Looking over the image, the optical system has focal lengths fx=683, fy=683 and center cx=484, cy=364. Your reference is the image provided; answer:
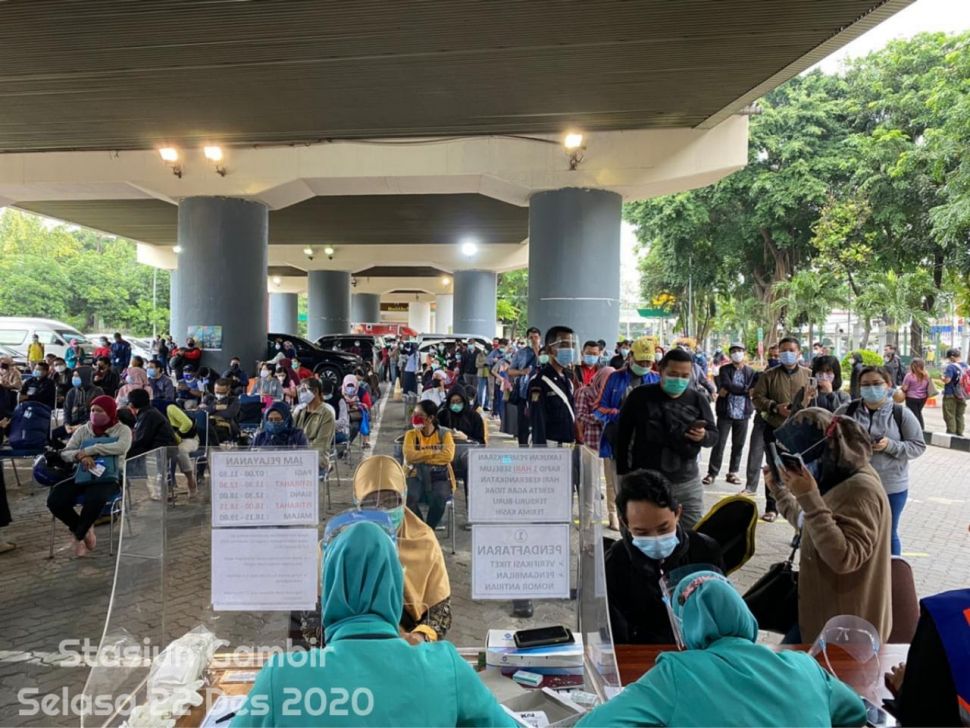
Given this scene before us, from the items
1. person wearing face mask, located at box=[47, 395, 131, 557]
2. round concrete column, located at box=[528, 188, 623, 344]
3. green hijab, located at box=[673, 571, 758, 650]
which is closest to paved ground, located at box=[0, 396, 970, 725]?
person wearing face mask, located at box=[47, 395, 131, 557]

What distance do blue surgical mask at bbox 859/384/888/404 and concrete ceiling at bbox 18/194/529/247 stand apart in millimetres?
12341

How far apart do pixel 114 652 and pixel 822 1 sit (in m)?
7.35

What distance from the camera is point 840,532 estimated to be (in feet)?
8.40

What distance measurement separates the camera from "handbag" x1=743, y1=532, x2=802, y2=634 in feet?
9.92

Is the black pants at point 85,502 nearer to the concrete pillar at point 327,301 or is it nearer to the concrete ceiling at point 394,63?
the concrete ceiling at point 394,63

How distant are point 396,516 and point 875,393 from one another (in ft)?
13.3

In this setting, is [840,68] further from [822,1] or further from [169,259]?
[169,259]

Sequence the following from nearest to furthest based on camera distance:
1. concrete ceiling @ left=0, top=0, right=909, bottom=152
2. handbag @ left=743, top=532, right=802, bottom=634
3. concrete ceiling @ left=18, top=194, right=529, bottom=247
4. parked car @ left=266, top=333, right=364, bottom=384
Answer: handbag @ left=743, top=532, right=802, bottom=634 < concrete ceiling @ left=0, top=0, right=909, bottom=152 < parked car @ left=266, top=333, right=364, bottom=384 < concrete ceiling @ left=18, top=194, right=529, bottom=247

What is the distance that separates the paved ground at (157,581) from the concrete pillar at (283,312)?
92.5 ft

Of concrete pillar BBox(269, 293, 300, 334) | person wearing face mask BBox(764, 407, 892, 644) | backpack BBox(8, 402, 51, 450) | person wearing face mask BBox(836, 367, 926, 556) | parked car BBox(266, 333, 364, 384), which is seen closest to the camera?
person wearing face mask BBox(764, 407, 892, 644)

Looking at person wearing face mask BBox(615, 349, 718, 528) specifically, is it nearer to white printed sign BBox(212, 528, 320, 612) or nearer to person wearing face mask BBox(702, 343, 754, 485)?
white printed sign BBox(212, 528, 320, 612)

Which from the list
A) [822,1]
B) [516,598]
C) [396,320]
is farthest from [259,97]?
[396,320]

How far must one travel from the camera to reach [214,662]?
95.6 inches

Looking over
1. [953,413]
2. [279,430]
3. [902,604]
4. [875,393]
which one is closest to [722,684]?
[902,604]
